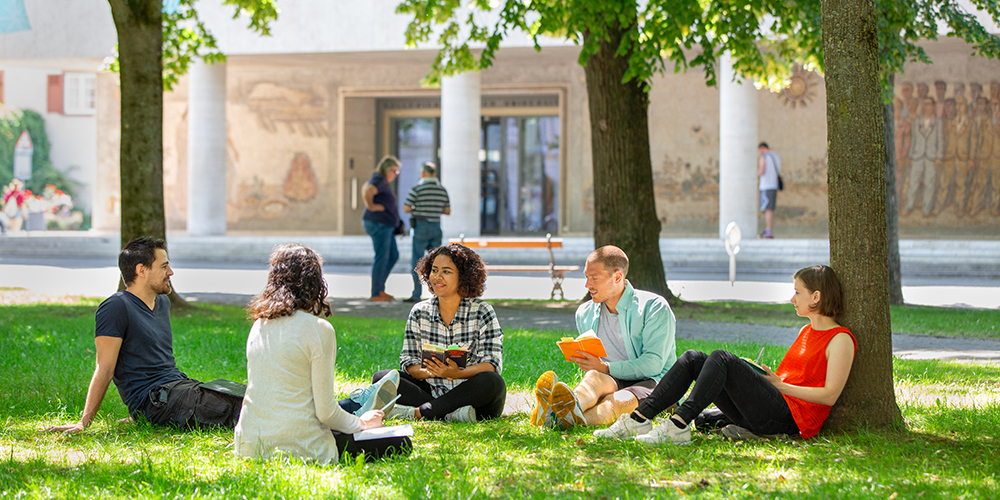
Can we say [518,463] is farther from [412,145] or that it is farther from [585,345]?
[412,145]

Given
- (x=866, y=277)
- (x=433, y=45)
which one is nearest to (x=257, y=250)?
(x=433, y=45)

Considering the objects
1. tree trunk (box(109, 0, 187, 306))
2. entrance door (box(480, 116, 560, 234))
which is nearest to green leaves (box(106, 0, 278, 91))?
tree trunk (box(109, 0, 187, 306))

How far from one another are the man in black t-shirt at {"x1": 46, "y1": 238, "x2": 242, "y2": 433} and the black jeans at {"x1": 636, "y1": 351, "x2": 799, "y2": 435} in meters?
2.22

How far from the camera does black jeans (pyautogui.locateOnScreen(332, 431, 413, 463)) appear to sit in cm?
420

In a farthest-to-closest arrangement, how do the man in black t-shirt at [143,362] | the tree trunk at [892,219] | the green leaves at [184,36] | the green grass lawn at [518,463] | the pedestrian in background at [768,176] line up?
the pedestrian in background at [768,176] → the green leaves at [184,36] → the tree trunk at [892,219] → the man in black t-shirt at [143,362] → the green grass lawn at [518,463]

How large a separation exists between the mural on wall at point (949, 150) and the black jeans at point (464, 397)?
21.2 m

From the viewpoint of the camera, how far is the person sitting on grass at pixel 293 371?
390 centimetres

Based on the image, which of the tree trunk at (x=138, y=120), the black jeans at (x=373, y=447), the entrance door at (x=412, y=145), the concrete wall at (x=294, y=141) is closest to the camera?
the black jeans at (x=373, y=447)

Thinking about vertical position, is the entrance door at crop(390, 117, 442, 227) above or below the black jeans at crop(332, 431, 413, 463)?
above

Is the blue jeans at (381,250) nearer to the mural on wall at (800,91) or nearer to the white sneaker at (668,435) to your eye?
the white sneaker at (668,435)

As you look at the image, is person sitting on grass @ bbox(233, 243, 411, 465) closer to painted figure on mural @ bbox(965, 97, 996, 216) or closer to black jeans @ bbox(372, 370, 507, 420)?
black jeans @ bbox(372, 370, 507, 420)

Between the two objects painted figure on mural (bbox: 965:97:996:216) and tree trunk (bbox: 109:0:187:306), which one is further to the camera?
painted figure on mural (bbox: 965:97:996:216)

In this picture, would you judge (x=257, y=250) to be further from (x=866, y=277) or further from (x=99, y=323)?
(x=866, y=277)

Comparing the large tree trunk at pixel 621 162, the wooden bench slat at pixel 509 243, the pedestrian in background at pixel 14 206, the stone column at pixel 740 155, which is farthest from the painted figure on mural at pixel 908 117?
the pedestrian in background at pixel 14 206
